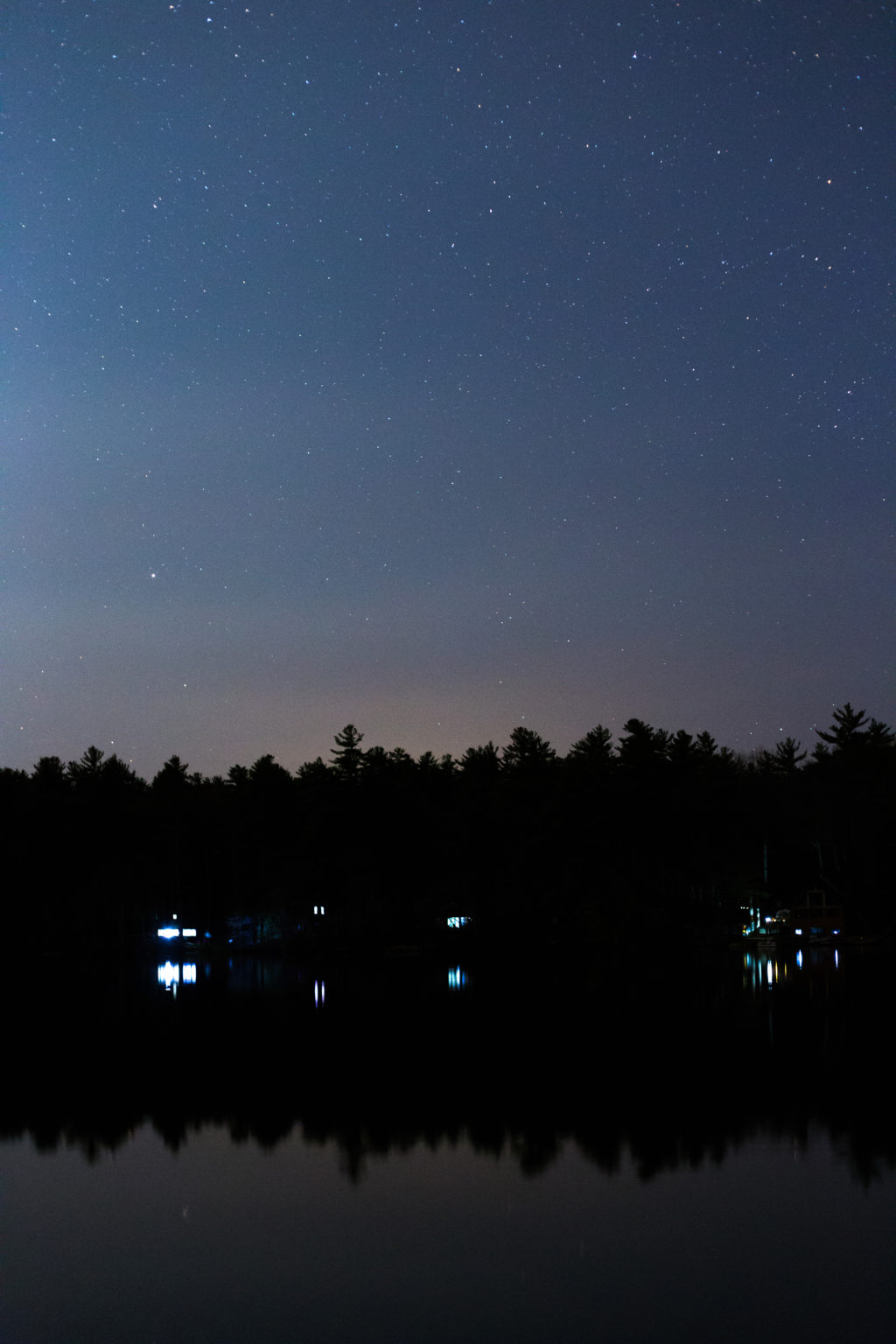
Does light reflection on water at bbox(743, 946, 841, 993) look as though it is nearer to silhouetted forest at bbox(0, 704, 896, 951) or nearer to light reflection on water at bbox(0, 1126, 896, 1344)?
silhouetted forest at bbox(0, 704, 896, 951)

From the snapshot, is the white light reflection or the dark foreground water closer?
the dark foreground water

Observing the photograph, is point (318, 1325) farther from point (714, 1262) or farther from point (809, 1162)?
point (809, 1162)

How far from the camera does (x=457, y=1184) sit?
53.3 feet

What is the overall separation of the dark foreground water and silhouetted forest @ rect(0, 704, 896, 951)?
4440cm

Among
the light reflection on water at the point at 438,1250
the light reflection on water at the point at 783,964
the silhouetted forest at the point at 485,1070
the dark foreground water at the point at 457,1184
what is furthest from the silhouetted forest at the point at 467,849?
the light reflection on water at the point at 438,1250

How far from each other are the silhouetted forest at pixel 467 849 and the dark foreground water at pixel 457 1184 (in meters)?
44.4

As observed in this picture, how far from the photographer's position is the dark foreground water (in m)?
11.7

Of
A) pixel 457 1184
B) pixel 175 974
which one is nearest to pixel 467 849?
pixel 175 974

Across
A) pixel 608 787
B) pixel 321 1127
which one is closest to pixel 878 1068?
pixel 321 1127

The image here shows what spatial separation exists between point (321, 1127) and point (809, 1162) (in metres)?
8.06

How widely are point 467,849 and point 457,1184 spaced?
64607 mm

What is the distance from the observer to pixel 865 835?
77188 mm

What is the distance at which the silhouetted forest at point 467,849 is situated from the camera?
77.1 m

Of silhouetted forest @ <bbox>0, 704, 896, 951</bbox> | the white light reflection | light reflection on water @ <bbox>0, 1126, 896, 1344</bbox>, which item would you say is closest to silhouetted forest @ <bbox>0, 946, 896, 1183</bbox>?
light reflection on water @ <bbox>0, 1126, 896, 1344</bbox>
